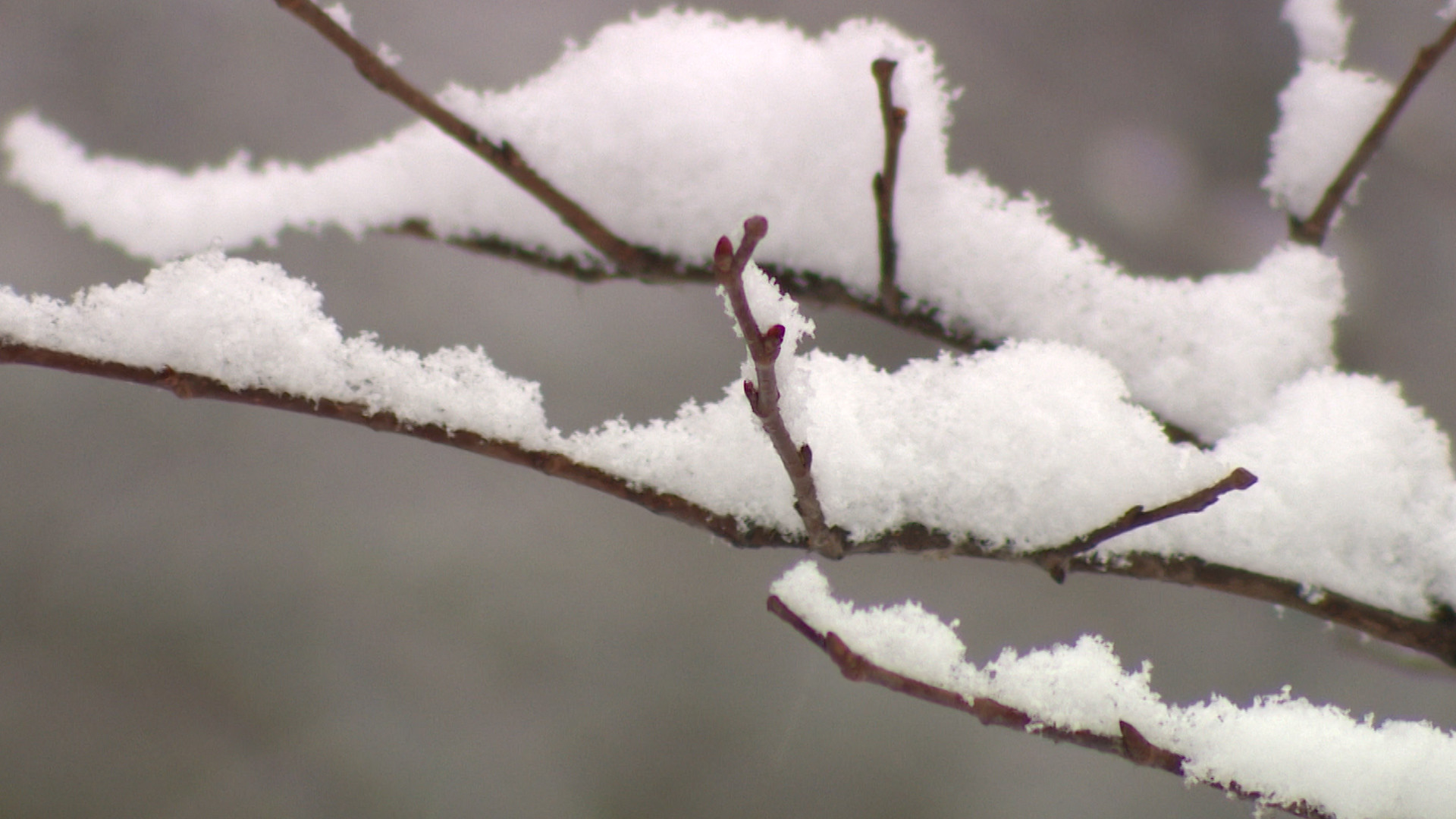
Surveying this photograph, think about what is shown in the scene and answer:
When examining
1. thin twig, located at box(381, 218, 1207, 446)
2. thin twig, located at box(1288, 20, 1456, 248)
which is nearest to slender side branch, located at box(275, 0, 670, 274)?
thin twig, located at box(381, 218, 1207, 446)

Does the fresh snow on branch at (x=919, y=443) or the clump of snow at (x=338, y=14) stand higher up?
the clump of snow at (x=338, y=14)

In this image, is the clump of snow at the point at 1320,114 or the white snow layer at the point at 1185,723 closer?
the white snow layer at the point at 1185,723

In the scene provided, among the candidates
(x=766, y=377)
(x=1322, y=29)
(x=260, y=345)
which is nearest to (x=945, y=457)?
(x=766, y=377)

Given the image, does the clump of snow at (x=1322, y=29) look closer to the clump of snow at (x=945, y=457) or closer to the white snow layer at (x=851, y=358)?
the white snow layer at (x=851, y=358)

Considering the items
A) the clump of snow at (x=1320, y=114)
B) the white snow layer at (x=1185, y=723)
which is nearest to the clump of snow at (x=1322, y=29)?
the clump of snow at (x=1320, y=114)

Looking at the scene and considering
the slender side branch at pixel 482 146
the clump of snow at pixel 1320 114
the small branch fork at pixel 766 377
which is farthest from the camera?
the clump of snow at pixel 1320 114
